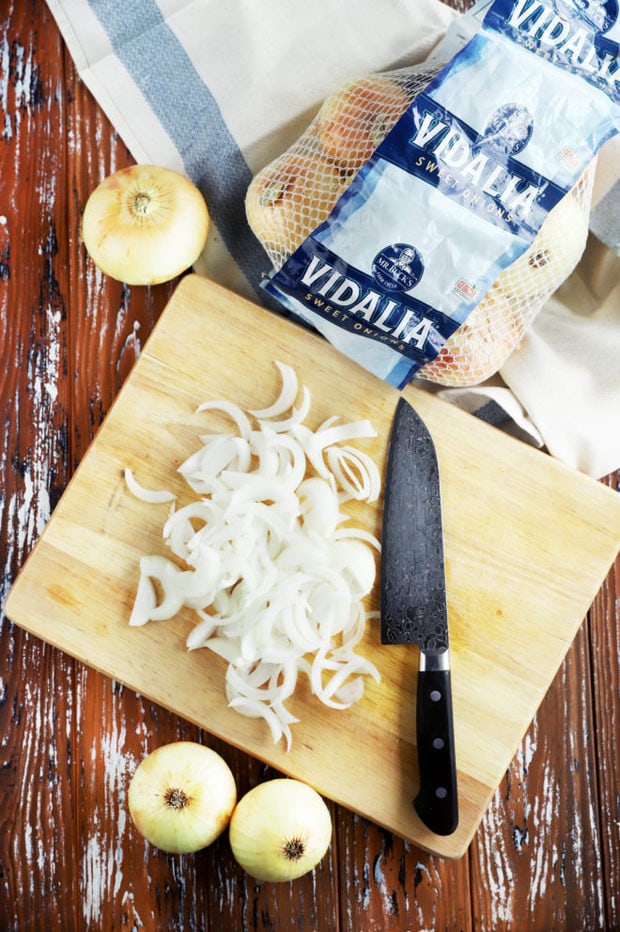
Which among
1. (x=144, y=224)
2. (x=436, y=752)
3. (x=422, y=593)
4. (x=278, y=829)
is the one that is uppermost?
(x=144, y=224)

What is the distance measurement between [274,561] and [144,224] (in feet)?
1.73

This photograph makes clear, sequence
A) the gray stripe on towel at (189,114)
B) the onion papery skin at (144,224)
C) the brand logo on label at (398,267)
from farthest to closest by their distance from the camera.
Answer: the gray stripe on towel at (189,114), the onion papery skin at (144,224), the brand logo on label at (398,267)

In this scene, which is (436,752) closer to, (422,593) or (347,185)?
(422,593)

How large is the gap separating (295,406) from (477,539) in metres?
0.34

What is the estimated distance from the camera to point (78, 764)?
4.11ft

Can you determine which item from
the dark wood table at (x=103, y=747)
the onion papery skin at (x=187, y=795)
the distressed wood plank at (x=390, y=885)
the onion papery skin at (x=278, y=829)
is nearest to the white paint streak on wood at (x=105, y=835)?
the dark wood table at (x=103, y=747)

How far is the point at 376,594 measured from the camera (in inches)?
46.9

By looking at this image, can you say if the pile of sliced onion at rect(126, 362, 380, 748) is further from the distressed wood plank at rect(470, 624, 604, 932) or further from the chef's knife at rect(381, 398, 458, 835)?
the distressed wood plank at rect(470, 624, 604, 932)

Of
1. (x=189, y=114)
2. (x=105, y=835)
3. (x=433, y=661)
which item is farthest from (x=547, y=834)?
(x=189, y=114)

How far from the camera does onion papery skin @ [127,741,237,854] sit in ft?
3.61

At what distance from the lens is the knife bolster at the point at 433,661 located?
113 cm

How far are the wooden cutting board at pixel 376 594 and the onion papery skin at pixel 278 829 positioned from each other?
0.05 metres

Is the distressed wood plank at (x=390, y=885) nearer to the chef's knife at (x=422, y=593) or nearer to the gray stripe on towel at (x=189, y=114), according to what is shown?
the chef's knife at (x=422, y=593)

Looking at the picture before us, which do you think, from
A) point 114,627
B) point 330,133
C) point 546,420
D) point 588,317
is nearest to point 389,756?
point 114,627
